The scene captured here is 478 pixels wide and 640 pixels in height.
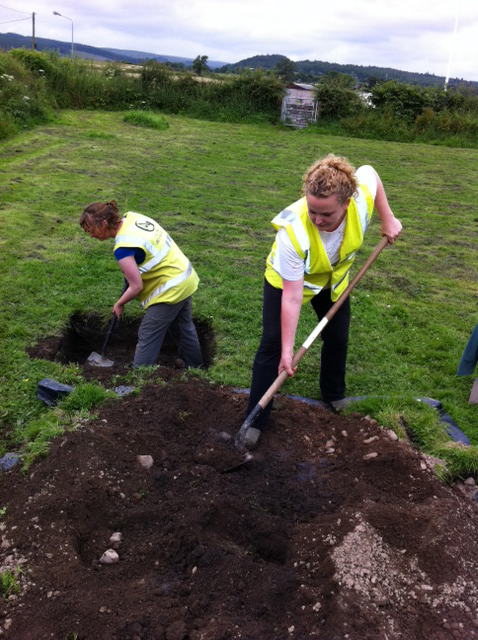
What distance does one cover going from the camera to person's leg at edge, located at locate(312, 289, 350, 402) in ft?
13.4

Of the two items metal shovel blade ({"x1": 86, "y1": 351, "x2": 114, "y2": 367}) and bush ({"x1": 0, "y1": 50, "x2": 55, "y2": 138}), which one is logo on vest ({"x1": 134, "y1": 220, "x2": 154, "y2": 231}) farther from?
bush ({"x1": 0, "y1": 50, "x2": 55, "y2": 138})

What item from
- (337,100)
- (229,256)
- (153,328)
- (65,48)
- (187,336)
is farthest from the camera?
(65,48)

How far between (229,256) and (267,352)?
A: 384cm

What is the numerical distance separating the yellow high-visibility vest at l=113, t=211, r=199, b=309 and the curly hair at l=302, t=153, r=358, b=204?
1.67m

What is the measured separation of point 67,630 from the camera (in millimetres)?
2514

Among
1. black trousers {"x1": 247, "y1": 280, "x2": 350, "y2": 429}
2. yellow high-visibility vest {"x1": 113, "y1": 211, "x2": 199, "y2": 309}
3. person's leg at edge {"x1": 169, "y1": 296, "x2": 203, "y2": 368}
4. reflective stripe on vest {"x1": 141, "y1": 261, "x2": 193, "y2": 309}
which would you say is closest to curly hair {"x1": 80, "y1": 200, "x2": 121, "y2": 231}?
yellow high-visibility vest {"x1": 113, "y1": 211, "x2": 199, "y2": 309}

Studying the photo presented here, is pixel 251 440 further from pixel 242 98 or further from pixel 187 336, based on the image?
pixel 242 98

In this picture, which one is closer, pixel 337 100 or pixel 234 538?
pixel 234 538

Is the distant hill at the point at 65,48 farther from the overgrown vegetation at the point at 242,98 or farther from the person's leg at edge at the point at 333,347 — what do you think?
the person's leg at edge at the point at 333,347

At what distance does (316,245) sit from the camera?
334 centimetres

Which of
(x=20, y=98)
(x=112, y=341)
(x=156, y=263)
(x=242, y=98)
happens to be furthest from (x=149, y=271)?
(x=242, y=98)

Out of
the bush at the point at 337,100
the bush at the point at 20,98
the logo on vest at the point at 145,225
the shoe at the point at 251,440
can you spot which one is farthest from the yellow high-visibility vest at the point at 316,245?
the bush at the point at 337,100

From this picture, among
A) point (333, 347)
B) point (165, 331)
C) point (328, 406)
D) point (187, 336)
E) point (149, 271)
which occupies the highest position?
point (149, 271)

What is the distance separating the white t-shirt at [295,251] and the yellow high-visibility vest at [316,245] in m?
0.02
